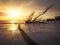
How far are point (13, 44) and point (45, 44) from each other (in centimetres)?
303

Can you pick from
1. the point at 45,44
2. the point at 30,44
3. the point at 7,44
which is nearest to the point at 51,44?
the point at 45,44

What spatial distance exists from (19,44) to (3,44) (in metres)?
1.52

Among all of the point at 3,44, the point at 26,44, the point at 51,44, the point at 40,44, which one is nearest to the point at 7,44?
the point at 3,44

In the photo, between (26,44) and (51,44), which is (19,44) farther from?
(51,44)

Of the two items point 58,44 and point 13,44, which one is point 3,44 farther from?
point 58,44

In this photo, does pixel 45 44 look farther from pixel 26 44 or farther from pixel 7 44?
pixel 7 44

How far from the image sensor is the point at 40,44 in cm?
1587

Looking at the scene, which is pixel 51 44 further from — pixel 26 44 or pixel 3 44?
pixel 3 44

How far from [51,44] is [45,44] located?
0.58 metres

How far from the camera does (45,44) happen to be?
15805 mm

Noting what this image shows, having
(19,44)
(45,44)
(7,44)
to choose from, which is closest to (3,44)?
(7,44)

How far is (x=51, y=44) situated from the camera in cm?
1588

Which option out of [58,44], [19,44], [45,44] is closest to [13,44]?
[19,44]

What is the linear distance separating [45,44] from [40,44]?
1.55ft
